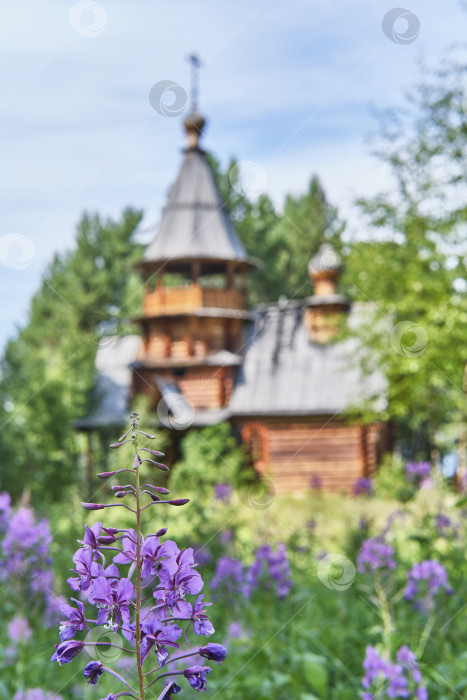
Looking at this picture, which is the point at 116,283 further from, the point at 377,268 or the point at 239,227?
the point at 377,268

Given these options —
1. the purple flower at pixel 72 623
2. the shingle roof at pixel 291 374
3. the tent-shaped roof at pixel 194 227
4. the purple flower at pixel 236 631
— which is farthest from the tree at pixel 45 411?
the purple flower at pixel 72 623

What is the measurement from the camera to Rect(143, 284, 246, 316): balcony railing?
17.8 m

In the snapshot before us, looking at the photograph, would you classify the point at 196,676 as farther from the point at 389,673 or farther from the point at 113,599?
the point at 389,673

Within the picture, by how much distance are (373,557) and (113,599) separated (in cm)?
241

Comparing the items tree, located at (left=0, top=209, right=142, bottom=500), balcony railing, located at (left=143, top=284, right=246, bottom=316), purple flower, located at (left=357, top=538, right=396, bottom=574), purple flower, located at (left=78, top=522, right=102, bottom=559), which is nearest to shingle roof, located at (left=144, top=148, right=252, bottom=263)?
balcony railing, located at (left=143, top=284, right=246, bottom=316)

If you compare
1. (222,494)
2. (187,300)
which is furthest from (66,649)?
(187,300)

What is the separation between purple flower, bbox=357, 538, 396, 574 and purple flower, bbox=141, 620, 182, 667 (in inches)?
91.9

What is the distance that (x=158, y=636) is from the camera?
1099 mm

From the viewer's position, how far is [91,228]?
96.3ft

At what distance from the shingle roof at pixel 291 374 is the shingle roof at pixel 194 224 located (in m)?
2.25

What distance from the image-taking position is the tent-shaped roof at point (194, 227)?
17984mm

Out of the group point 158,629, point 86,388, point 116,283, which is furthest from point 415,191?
point 116,283

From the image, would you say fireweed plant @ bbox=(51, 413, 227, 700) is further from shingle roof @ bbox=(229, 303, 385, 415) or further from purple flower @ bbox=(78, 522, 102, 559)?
shingle roof @ bbox=(229, 303, 385, 415)

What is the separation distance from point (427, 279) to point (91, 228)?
67.8 feet
